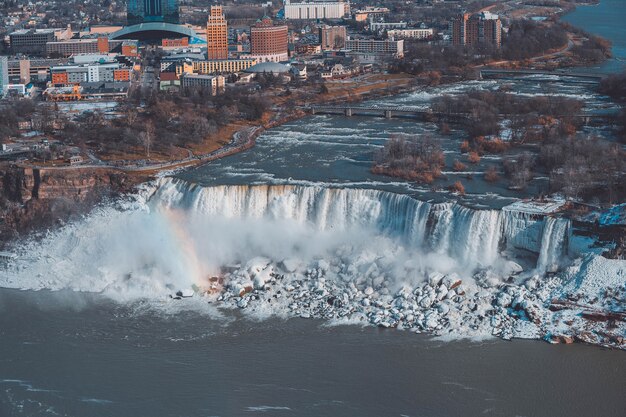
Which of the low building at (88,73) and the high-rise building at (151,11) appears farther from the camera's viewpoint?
the high-rise building at (151,11)

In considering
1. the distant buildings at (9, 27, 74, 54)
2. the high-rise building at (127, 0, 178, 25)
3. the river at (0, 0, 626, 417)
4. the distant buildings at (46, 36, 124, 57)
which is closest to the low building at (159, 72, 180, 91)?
the distant buildings at (46, 36, 124, 57)

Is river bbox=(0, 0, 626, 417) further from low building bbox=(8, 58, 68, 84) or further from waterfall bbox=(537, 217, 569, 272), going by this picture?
low building bbox=(8, 58, 68, 84)

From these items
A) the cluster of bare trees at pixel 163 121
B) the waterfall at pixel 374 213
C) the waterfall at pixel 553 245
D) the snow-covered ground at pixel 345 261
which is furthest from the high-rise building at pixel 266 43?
the waterfall at pixel 553 245

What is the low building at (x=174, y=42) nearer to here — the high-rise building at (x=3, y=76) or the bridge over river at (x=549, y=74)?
the high-rise building at (x=3, y=76)

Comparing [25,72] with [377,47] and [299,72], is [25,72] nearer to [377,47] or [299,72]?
[299,72]

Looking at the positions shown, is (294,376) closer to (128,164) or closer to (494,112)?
(128,164)

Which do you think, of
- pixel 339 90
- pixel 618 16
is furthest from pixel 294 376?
pixel 618 16
